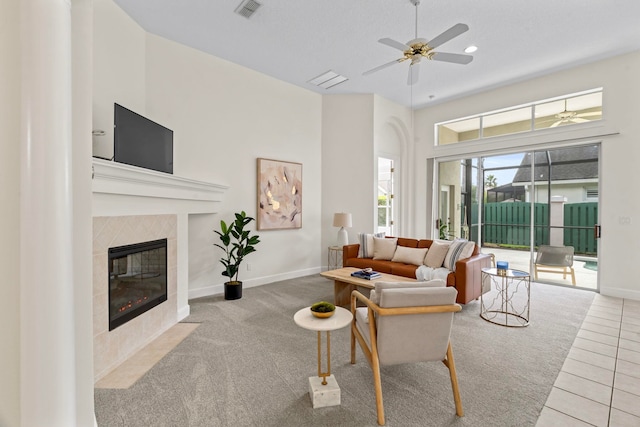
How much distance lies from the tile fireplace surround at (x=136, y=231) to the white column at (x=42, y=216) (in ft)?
3.98

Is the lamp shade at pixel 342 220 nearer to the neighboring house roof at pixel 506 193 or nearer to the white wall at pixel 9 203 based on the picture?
the neighboring house roof at pixel 506 193

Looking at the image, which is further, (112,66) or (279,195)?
(279,195)

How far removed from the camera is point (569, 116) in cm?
476

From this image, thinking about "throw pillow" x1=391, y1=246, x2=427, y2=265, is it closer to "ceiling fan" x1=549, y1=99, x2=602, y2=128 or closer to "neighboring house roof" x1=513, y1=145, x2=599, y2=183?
"neighboring house roof" x1=513, y1=145, x2=599, y2=183

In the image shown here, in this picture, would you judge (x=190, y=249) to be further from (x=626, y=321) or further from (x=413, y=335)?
(x=626, y=321)

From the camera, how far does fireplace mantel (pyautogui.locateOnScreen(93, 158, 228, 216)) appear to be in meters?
2.20

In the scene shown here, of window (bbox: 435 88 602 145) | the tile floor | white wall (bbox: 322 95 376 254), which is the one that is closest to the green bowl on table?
the tile floor

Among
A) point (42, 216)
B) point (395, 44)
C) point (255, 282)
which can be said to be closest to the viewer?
point (42, 216)

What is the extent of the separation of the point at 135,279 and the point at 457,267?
3645 millimetres

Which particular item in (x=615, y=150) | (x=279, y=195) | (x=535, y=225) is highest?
(x=615, y=150)

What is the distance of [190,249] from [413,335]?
3.43m

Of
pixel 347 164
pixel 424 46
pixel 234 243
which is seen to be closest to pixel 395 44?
pixel 424 46

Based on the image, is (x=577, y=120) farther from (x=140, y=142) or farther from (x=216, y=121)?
(x=140, y=142)

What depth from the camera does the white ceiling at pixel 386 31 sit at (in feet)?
10.5
